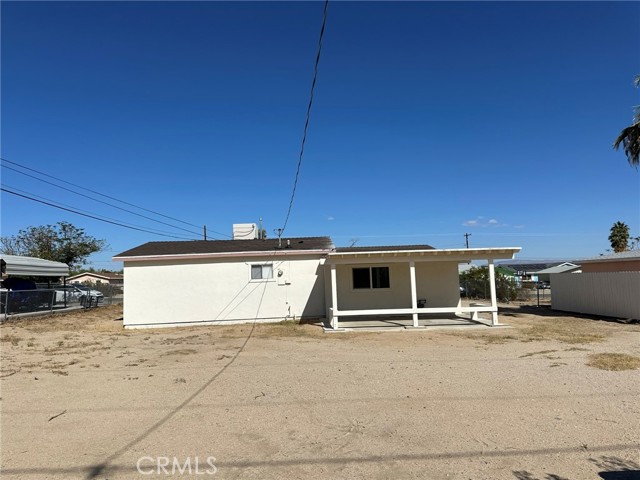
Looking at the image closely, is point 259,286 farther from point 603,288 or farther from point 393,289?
point 603,288

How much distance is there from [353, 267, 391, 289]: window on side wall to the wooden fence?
8539 mm

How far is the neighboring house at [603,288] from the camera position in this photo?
16.1 metres

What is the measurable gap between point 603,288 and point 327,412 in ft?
53.7

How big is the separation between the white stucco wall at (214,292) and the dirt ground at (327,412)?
6548 millimetres

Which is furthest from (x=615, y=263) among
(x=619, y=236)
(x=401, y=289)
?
(x=619, y=236)

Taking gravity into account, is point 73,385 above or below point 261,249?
below

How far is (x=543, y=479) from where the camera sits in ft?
12.3

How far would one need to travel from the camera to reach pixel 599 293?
58.2ft

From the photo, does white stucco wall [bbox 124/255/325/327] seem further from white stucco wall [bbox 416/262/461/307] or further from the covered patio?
white stucco wall [bbox 416/262/461/307]

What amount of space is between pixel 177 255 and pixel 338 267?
6.55 meters

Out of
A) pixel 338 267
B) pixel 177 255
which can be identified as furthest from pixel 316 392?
pixel 177 255

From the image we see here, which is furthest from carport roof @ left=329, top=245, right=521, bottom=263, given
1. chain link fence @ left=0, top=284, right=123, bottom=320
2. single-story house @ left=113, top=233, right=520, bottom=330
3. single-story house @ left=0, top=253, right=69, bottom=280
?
single-story house @ left=0, top=253, right=69, bottom=280

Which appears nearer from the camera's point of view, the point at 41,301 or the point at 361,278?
the point at 361,278

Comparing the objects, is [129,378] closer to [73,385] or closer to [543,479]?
[73,385]
